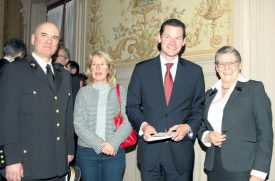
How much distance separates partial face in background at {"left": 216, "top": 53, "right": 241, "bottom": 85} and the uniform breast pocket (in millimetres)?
1261

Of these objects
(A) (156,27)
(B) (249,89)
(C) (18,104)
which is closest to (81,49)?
(A) (156,27)

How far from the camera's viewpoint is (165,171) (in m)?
2.32

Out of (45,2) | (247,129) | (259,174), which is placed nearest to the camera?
(259,174)

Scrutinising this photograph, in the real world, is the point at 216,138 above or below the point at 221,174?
above

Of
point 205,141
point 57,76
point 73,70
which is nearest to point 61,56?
point 73,70

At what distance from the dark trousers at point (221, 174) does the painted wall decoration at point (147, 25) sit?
104cm

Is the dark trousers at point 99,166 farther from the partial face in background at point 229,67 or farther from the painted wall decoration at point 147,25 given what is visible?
the painted wall decoration at point 147,25

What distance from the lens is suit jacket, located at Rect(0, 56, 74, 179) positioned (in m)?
2.07

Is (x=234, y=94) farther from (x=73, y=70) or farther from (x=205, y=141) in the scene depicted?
(x=73, y=70)

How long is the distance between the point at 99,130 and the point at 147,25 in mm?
1396

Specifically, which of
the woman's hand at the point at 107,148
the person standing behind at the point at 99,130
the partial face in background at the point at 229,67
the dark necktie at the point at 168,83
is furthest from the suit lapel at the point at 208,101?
the woman's hand at the point at 107,148

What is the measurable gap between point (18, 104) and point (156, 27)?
1.76 meters

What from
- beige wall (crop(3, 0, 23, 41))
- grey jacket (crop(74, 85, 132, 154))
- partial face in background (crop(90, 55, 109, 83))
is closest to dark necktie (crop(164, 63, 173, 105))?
grey jacket (crop(74, 85, 132, 154))

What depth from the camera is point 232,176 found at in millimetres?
2098
